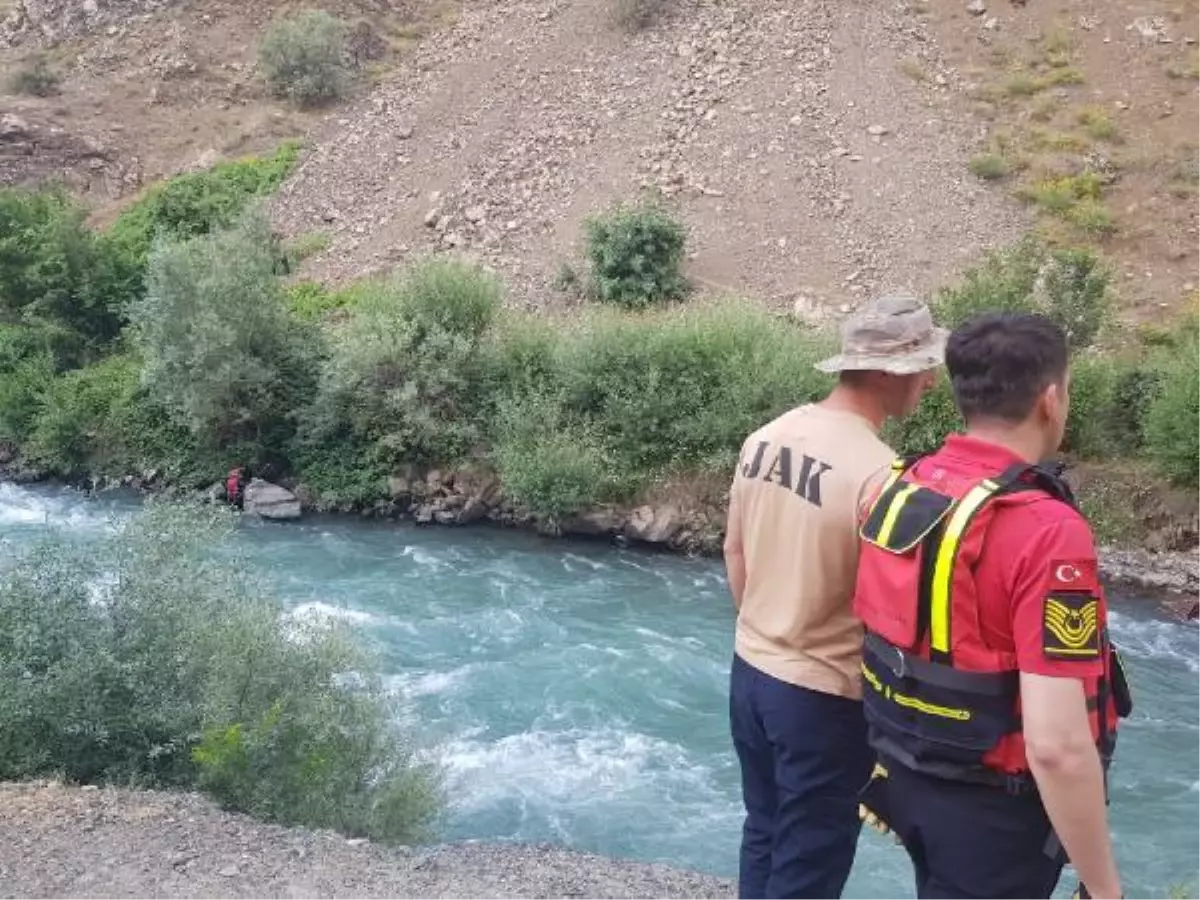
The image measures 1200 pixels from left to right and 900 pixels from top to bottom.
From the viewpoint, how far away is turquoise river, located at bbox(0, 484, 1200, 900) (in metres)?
9.69

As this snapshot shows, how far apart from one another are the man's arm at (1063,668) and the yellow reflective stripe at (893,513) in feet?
1.17

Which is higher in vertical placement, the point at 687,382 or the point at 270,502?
the point at 687,382

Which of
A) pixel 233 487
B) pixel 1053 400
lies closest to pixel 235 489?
pixel 233 487

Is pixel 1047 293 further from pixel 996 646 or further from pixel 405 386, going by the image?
pixel 996 646

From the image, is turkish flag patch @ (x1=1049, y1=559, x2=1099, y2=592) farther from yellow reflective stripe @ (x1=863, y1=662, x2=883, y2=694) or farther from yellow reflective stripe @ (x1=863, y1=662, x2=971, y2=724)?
yellow reflective stripe @ (x1=863, y1=662, x2=883, y2=694)

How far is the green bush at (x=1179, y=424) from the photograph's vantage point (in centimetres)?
1662

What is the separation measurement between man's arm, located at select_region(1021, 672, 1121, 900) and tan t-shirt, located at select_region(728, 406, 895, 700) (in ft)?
3.07

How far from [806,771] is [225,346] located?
1717cm

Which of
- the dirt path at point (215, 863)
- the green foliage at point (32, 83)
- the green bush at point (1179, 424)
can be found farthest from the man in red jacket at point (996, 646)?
the green foliage at point (32, 83)

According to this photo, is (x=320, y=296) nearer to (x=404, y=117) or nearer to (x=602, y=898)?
(x=404, y=117)

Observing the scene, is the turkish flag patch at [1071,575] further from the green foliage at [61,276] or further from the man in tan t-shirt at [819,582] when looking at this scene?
the green foliage at [61,276]

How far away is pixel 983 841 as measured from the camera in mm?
3076

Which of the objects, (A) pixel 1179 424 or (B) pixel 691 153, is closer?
(A) pixel 1179 424

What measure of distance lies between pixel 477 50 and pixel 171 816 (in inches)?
1161
